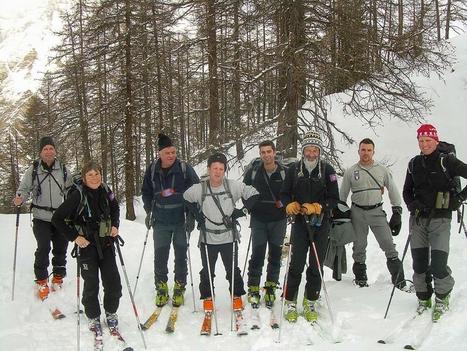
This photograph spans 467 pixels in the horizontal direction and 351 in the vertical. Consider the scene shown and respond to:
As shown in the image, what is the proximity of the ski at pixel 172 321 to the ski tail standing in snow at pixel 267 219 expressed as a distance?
3.45ft

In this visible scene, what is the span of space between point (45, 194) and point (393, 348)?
511 centimetres

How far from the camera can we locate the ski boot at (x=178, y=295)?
5.70 meters

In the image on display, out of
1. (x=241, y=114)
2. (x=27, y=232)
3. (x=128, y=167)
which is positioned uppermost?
(x=241, y=114)

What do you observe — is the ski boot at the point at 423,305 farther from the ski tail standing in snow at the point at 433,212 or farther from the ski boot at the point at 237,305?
the ski boot at the point at 237,305

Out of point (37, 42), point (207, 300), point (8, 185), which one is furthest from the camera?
point (37, 42)

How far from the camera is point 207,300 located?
5.36 metres

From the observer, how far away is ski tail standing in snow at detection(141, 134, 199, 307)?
564cm

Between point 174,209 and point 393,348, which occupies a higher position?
point 174,209

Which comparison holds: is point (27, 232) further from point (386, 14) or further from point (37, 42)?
point (37, 42)

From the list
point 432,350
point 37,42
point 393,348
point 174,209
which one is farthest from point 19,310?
point 37,42

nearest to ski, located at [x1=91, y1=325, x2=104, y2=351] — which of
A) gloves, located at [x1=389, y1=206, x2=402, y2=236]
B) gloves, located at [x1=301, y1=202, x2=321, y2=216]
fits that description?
gloves, located at [x1=301, y1=202, x2=321, y2=216]

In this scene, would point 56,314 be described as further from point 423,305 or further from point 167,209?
point 423,305

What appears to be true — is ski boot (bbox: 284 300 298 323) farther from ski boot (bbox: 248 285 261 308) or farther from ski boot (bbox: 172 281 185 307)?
ski boot (bbox: 172 281 185 307)

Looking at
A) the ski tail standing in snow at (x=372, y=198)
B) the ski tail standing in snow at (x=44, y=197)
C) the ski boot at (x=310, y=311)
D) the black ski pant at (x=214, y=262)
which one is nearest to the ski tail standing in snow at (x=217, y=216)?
the black ski pant at (x=214, y=262)
